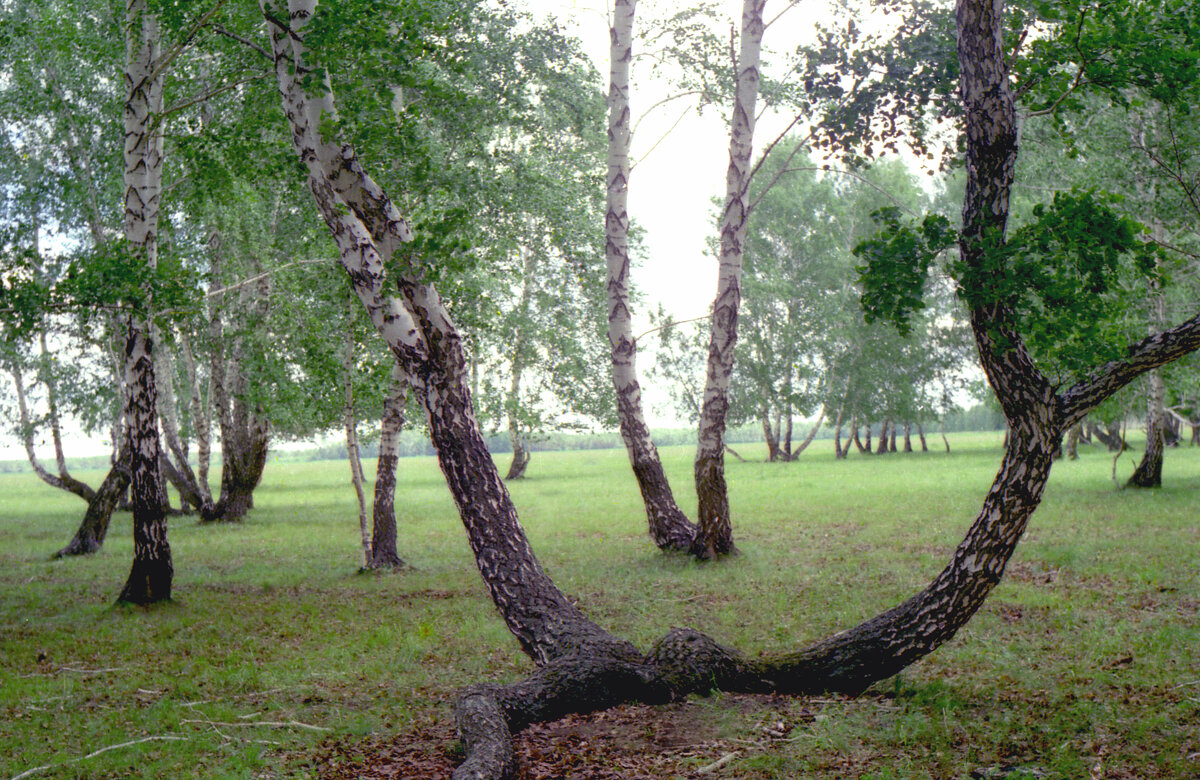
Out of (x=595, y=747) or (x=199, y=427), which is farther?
(x=199, y=427)

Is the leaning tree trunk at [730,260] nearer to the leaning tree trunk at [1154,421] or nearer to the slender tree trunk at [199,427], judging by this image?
the leaning tree trunk at [1154,421]

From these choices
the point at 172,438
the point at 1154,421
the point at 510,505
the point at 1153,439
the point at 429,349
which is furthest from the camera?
the point at 172,438

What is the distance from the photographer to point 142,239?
12.8 m

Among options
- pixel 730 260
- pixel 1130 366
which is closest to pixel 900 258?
pixel 1130 366

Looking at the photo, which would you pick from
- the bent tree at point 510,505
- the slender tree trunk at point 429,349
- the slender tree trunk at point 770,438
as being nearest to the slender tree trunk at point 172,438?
the slender tree trunk at point 429,349

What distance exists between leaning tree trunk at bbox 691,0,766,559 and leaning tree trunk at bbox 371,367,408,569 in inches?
219

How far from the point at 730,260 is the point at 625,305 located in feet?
6.58

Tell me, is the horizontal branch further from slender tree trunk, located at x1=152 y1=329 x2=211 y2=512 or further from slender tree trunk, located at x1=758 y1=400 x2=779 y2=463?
slender tree trunk, located at x1=758 y1=400 x2=779 y2=463

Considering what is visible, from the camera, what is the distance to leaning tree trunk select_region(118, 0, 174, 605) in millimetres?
12617

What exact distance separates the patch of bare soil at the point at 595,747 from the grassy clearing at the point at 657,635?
59 mm

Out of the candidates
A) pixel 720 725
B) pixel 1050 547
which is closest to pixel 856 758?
pixel 720 725

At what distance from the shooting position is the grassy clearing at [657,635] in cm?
650

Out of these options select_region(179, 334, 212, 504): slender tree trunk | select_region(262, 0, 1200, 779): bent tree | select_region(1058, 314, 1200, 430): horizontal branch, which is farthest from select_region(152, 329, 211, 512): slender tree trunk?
select_region(1058, 314, 1200, 430): horizontal branch

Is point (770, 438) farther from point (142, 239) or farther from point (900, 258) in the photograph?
point (900, 258)
